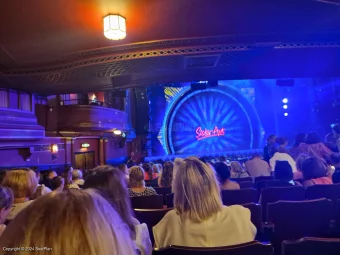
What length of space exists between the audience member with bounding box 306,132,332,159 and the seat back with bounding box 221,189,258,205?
227cm

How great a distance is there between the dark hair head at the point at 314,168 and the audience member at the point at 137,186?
1.90 metres

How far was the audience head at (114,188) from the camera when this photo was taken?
6.05ft

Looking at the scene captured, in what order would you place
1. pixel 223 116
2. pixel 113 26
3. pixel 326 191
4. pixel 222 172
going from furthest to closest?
pixel 223 116, pixel 222 172, pixel 326 191, pixel 113 26

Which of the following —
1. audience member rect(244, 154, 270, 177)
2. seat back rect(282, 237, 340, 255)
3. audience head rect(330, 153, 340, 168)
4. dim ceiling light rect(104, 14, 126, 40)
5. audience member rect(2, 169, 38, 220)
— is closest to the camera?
seat back rect(282, 237, 340, 255)

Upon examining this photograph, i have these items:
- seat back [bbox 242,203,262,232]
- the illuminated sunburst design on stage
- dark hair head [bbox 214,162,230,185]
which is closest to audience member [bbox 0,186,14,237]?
seat back [bbox 242,203,262,232]

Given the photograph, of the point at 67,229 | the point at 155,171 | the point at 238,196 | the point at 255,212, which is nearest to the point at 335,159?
the point at 238,196

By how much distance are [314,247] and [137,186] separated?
8.01 ft

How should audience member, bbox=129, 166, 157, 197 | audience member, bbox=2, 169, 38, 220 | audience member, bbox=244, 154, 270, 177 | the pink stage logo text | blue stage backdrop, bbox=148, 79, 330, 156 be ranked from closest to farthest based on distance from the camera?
audience member, bbox=2, 169, 38, 220
audience member, bbox=129, 166, 157, 197
audience member, bbox=244, 154, 270, 177
blue stage backdrop, bbox=148, 79, 330, 156
the pink stage logo text

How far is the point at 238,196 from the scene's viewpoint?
10.6 feet

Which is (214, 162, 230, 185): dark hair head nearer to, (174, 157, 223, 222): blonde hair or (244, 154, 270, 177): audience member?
(174, 157, 223, 222): blonde hair

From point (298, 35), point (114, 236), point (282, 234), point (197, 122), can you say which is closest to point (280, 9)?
point (298, 35)

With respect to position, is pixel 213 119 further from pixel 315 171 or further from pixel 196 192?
pixel 196 192

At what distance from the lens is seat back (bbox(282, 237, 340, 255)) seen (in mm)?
1394

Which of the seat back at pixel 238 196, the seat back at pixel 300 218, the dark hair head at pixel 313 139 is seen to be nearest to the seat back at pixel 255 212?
the seat back at pixel 300 218
